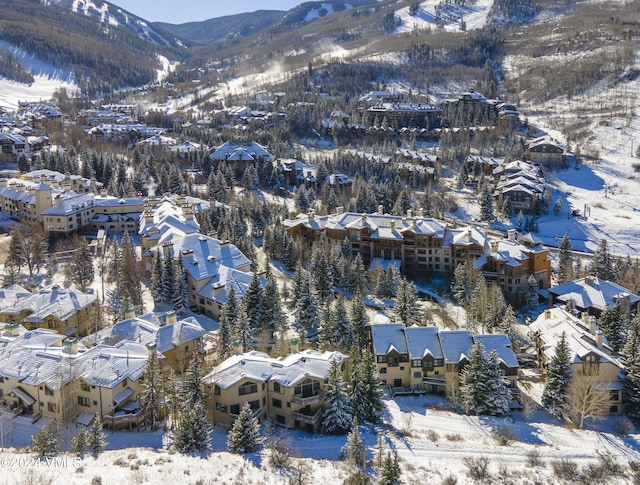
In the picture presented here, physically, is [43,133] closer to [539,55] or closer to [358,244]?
[358,244]

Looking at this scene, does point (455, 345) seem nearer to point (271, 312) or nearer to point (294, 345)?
point (294, 345)

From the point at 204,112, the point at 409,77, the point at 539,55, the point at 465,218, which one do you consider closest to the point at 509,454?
the point at 465,218

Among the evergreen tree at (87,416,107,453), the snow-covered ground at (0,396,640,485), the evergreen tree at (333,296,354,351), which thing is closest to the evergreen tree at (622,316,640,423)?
the snow-covered ground at (0,396,640,485)

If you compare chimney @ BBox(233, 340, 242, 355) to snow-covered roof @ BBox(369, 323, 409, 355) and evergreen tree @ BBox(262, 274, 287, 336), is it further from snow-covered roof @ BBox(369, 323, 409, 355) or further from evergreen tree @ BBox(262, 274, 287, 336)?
snow-covered roof @ BBox(369, 323, 409, 355)

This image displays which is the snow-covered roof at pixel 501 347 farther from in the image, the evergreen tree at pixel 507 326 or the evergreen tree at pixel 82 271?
the evergreen tree at pixel 82 271

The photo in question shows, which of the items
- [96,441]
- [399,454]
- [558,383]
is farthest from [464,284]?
[96,441]
